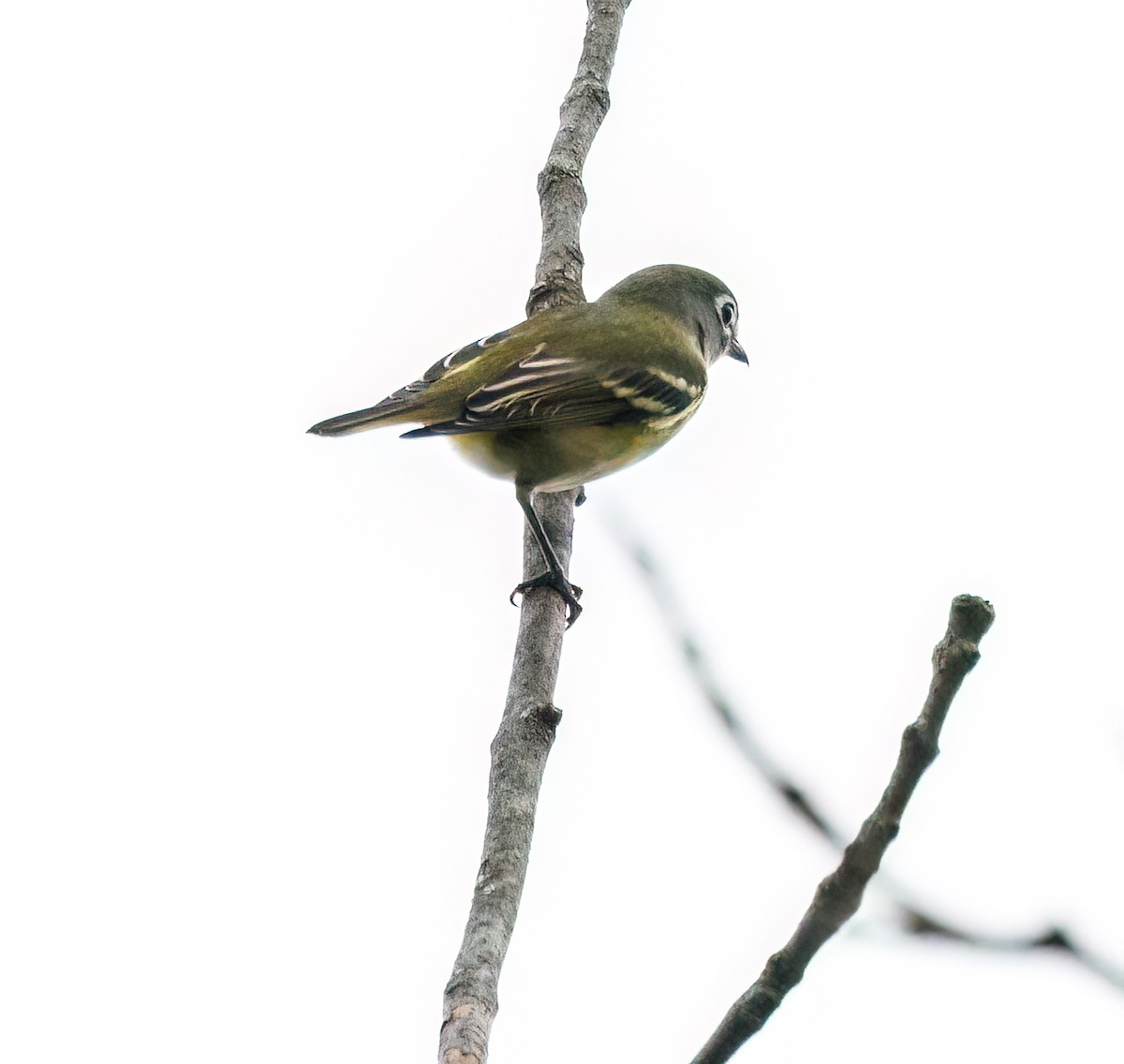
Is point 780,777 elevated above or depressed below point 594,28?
below

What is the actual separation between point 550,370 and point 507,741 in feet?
8.56

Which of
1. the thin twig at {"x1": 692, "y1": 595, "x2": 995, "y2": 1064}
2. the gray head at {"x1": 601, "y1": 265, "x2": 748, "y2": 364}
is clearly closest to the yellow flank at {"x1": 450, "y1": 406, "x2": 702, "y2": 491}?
the gray head at {"x1": 601, "y1": 265, "x2": 748, "y2": 364}

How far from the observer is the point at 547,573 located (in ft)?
18.2

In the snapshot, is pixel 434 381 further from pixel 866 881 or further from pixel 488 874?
pixel 866 881

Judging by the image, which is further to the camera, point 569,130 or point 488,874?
point 569,130

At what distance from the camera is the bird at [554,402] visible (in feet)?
19.6

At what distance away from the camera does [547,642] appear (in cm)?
486

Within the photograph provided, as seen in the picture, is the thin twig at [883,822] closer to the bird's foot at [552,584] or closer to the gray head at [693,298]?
the bird's foot at [552,584]

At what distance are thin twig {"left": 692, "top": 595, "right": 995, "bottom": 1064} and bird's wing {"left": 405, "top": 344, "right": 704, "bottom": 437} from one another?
422 centimetres

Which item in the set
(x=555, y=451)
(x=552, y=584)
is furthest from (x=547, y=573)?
(x=555, y=451)

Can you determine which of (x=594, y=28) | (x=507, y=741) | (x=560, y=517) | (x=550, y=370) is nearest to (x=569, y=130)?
(x=594, y=28)

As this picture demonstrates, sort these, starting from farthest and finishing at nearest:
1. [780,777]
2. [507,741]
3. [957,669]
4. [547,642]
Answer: [547,642]
[507,741]
[780,777]
[957,669]

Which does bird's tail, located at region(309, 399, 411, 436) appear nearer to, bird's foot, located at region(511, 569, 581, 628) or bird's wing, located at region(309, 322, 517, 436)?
bird's wing, located at region(309, 322, 517, 436)

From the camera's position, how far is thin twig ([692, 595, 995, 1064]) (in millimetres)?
1640
